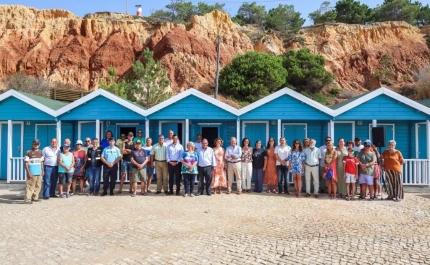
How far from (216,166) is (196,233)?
4.13 m

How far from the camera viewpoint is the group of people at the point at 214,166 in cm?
967

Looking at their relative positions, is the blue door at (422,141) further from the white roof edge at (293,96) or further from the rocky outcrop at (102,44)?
the rocky outcrop at (102,44)

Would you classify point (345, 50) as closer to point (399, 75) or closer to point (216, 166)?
point (399, 75)

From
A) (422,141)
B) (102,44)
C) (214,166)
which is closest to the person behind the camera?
(214,166)

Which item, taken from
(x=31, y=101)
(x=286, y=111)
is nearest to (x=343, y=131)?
(x=286, y=111)

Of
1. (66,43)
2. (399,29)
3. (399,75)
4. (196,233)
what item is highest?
(399,29)

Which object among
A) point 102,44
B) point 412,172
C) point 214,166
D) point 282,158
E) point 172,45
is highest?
point 102,44

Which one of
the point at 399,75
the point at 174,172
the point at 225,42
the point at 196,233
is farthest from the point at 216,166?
the point at 399,75

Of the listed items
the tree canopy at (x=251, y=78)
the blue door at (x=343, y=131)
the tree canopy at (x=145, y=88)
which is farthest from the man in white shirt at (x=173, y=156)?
the tree canopy at (x=251, y=78)

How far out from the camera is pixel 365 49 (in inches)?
1807

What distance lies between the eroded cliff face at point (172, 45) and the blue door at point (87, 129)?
955 inches

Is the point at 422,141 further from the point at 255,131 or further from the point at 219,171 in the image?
the point at 219,171

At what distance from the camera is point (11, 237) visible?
6.09 metres

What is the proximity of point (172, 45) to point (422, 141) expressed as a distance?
30.9 m
